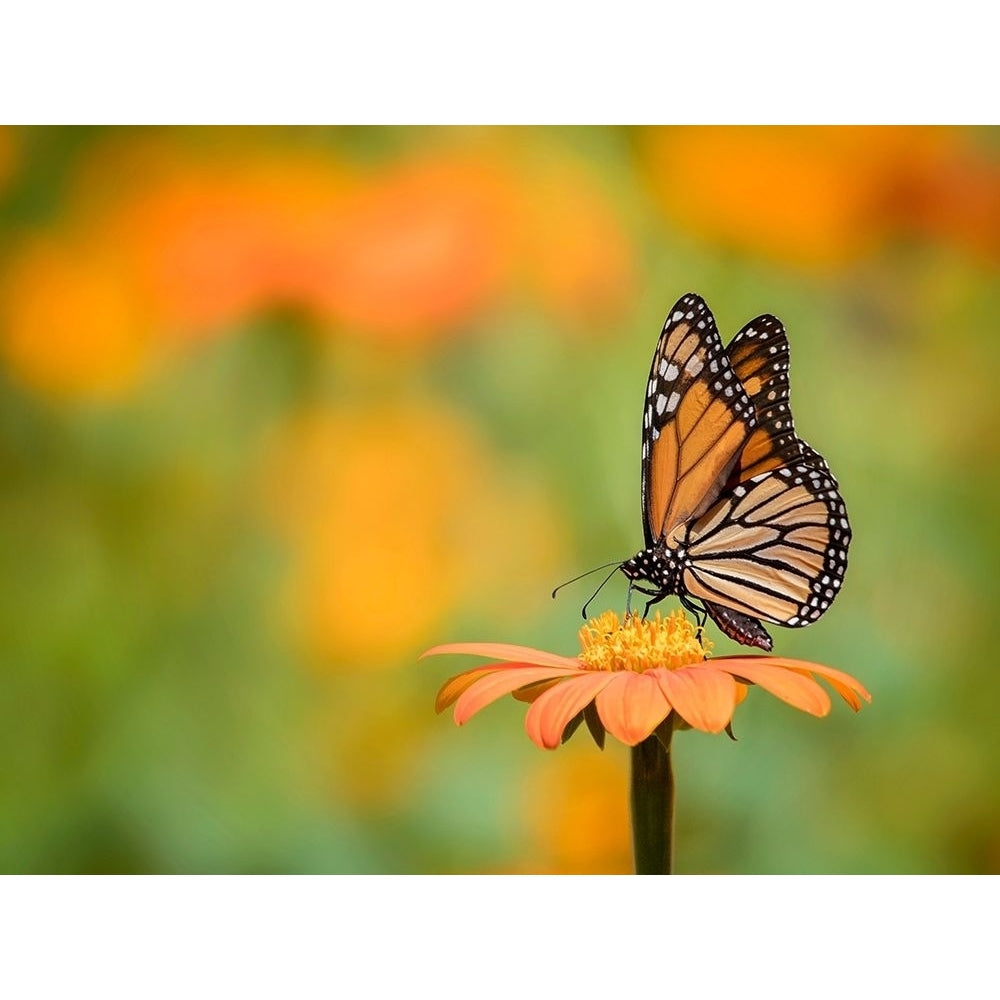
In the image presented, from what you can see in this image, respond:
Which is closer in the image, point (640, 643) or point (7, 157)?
point (640, 643)

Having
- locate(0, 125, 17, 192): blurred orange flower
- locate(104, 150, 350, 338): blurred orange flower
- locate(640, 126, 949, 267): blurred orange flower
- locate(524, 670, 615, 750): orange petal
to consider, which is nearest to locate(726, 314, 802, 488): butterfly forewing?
locate(640, 126, 949, 267): blurred orange flower

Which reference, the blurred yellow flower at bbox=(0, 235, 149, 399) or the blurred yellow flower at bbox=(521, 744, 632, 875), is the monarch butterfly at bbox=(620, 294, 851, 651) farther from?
the blurred yellow flower at bbox=(0, 235, 149, 399)

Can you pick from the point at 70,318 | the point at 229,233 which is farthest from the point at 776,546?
the point at 70,318

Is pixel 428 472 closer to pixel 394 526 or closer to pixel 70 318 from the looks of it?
pixel 394 526

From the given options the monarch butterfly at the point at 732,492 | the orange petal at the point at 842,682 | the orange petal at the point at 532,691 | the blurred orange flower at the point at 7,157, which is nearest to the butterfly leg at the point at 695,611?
the monarch butterfly at the point at 732,492

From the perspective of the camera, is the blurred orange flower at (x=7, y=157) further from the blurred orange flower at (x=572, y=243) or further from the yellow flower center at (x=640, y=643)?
the yellow flower center at (x=640, y=643)
